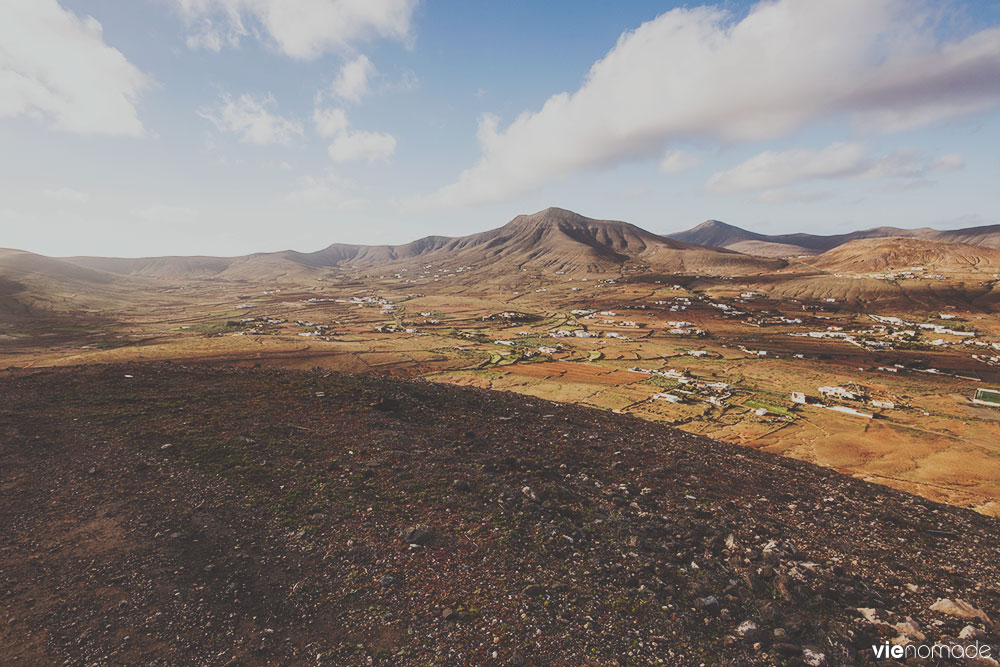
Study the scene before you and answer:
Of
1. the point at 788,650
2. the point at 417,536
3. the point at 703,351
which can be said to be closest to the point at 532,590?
the point at 417,536

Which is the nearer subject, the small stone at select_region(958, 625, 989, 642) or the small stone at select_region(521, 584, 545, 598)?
the small stone at select_region(958, 625, 989, 642)

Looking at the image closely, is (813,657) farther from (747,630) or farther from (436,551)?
(436,551)

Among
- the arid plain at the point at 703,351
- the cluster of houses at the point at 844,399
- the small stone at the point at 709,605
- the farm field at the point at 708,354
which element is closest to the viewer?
the small stone at the point at 709,605

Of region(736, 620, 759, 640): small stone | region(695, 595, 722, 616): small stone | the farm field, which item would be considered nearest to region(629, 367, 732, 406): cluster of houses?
the farm field

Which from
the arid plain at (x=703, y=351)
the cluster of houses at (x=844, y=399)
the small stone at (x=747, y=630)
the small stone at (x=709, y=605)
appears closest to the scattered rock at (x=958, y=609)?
the small stone at (x=747, y=630)

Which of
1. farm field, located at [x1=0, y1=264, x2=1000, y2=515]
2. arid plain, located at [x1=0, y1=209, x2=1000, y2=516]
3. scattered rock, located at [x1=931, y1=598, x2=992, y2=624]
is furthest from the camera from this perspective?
arid plain, located at [x1=0, y1=209, x2=1000, y2=516]

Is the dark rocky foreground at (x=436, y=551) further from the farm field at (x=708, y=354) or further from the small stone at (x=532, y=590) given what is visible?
the farm field at (x=708, y=354)

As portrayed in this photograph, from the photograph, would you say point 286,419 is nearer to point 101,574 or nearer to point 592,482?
point 101,574

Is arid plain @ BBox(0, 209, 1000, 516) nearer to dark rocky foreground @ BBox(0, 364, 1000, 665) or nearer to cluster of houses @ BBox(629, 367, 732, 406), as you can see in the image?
cluster of houses @ BBox(629, 367, 732, 406)
